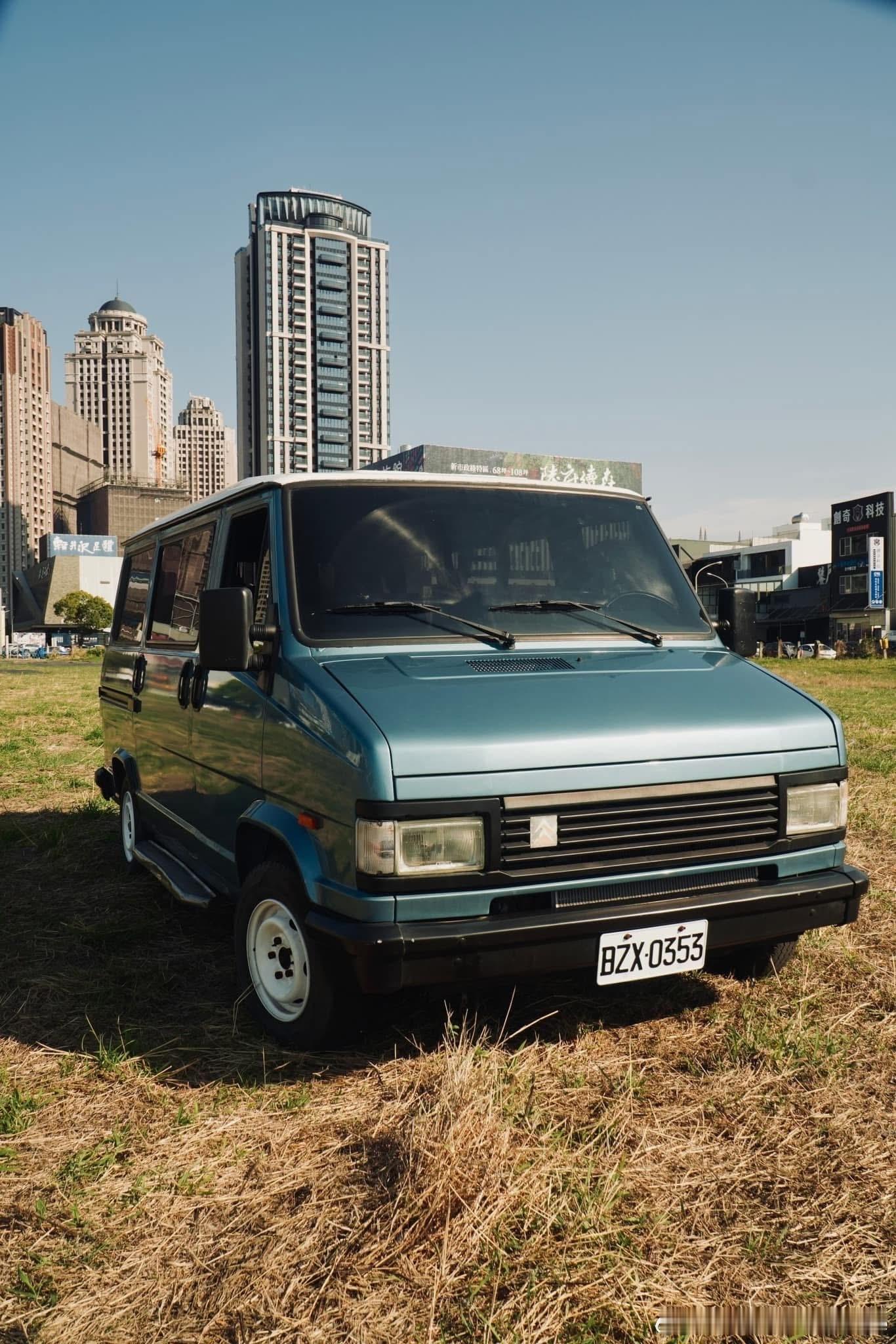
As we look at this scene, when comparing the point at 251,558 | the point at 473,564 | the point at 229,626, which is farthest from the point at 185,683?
the point at 473,564

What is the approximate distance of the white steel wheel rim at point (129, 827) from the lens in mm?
6340

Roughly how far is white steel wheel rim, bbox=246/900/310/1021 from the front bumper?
334 millimetres

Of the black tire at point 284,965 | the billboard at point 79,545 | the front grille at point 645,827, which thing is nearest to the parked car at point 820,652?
the front grille at point 645,827

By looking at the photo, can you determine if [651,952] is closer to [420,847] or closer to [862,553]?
[420,847]

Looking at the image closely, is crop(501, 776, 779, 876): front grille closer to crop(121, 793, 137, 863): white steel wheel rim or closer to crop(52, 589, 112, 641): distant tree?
crop(121, 793, 137, 863): white steel wheel rim

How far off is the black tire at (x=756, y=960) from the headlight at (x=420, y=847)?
173 cm

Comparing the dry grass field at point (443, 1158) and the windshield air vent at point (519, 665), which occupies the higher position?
the windshield air vent at point (519, 665)

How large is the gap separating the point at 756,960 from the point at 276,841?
2163 mm

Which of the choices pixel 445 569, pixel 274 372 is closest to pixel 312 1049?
pixel 445 569

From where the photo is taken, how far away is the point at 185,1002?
429 cm

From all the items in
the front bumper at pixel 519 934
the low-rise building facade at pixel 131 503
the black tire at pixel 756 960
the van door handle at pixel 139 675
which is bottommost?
the black tire at pixel 756 960

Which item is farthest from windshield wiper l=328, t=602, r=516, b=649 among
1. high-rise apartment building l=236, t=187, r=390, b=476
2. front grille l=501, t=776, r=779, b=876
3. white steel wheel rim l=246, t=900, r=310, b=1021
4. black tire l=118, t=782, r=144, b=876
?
high-rise apartment building l=236, t=187, r=390, b=476

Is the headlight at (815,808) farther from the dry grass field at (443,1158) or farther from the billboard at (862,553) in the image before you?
the billboard at (862,553)

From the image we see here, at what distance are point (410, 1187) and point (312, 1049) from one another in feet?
3.27
